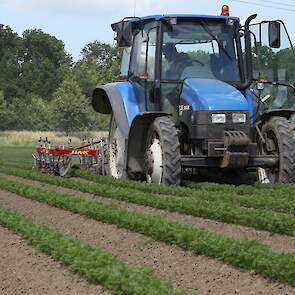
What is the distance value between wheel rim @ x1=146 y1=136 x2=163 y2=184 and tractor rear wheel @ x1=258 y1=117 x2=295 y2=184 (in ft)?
4.79

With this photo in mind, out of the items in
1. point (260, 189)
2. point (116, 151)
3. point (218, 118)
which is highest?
point (218, 118)

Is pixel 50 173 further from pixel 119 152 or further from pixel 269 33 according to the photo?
pixel 269 33

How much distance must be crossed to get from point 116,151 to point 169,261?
5632mm

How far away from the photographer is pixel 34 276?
411 centimetres

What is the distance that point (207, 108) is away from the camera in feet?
25.8

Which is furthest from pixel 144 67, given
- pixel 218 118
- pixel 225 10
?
pixel 225 10

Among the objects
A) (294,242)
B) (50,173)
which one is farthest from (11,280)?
(50,173)

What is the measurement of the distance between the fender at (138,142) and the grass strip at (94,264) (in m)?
3.03

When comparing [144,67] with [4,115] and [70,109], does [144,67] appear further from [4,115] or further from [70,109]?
[4,115]

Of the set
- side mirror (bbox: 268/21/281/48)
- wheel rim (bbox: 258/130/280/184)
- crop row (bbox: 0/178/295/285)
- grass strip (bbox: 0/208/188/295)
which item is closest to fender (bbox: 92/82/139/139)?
wheel rim (bbox: 258/130/280/184)

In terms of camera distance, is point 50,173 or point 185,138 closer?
point 185,138

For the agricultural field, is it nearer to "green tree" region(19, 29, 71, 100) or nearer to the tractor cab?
the tractor cab

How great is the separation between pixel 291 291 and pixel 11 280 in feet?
6.02

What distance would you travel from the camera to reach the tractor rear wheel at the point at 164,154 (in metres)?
7.73
